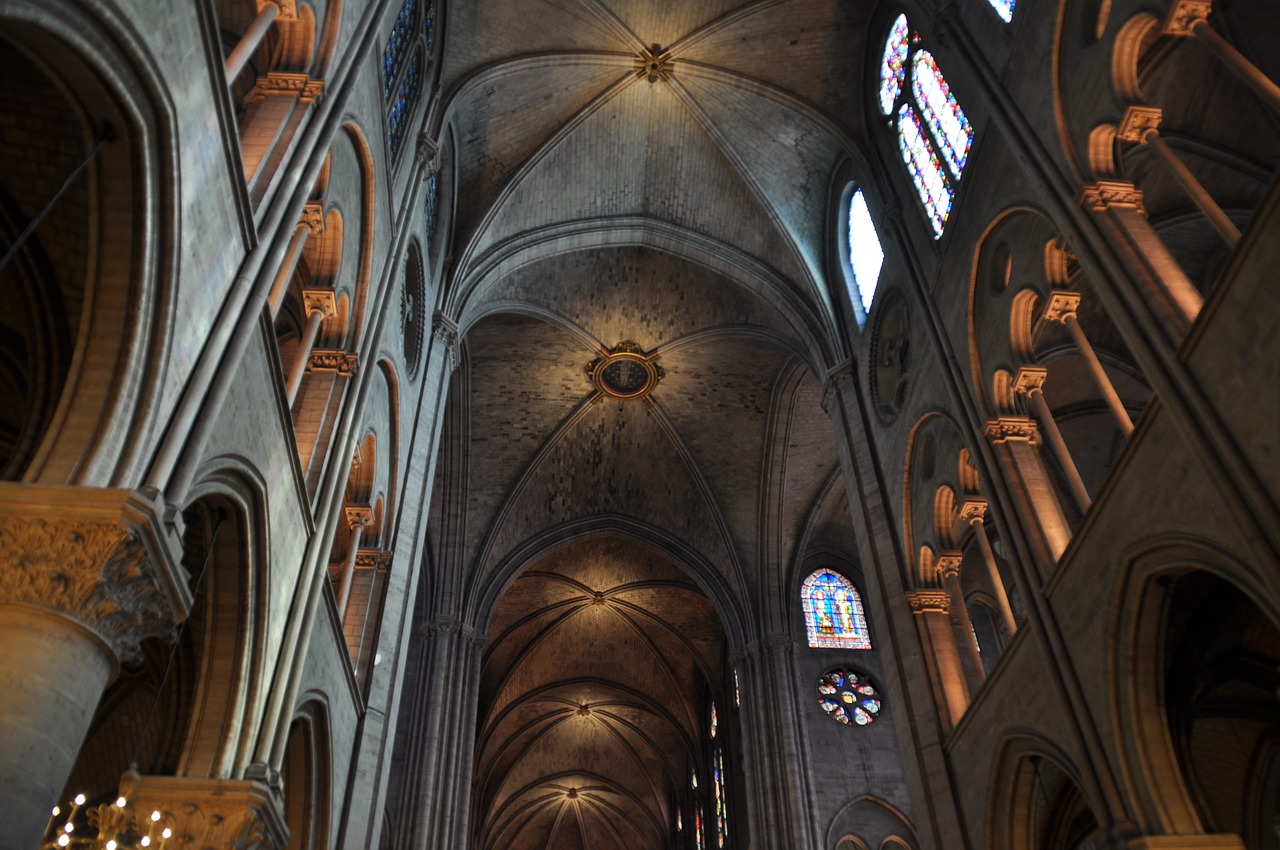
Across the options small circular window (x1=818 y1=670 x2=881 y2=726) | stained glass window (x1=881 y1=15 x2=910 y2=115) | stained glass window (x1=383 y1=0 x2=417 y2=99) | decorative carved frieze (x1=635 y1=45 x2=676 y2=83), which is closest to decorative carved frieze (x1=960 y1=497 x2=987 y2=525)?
stained glass window (x1=881 y1=15 x2=910 y2=115)

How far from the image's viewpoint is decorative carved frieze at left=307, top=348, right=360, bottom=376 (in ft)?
30.5

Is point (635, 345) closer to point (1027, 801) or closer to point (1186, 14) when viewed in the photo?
point (1027, 801)

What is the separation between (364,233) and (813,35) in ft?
27.0

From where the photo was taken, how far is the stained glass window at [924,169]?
40.3 feet

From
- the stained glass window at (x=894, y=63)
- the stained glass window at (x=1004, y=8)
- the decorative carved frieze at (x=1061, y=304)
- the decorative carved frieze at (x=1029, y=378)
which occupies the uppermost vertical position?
the stained glass window at (x=894, y=63)

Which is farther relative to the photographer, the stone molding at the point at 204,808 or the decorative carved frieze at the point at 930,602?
the decorative carved frieze at the point at 930,602

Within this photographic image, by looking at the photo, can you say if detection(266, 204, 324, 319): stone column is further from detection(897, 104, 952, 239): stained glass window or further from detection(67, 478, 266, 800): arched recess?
detection(897, 104, 952, 239): stained glass window

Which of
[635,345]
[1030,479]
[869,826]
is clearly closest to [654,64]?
[635,345]

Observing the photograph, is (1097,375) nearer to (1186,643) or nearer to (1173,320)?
(1173,320)

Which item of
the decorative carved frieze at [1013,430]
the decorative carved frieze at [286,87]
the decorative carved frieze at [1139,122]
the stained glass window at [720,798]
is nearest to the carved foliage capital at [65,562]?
the decorative carved frieze at [286,87]

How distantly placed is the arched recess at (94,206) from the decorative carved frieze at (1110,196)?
6906 millimetres

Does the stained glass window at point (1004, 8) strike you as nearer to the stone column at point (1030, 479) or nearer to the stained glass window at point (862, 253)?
the stained glass window at point (862, 253)

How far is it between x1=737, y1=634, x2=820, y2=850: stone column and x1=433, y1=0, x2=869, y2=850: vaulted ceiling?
1018 millimetres

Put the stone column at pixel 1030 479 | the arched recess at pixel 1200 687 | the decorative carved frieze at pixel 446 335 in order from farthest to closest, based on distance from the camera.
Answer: the decorative carved frieze at pixel 446 335 → the stone column at pixel 1030 479 → the arched recess at pixel 1200 687
